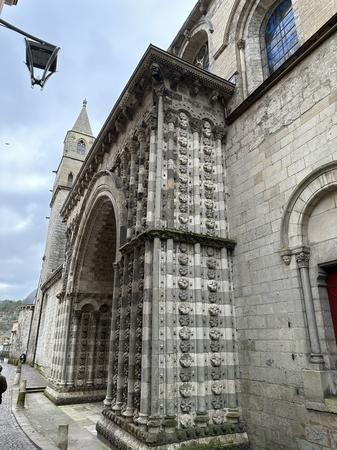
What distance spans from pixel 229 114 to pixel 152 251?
3978 millimetres

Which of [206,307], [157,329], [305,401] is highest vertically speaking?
[206,307]

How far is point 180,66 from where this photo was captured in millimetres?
7055

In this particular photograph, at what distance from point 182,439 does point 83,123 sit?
103 feet

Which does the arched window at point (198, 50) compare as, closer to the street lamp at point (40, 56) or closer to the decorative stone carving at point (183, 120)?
the decorative stone carving at point (183, 120)

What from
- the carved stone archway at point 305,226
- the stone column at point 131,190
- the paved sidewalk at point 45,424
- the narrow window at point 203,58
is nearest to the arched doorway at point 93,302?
the paved sidewalk at point 45,424

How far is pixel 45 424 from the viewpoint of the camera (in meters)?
7.65

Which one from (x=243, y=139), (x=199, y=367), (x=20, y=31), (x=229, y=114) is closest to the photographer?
(x=20, y=31)

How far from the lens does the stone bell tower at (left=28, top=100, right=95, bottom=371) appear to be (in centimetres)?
2395

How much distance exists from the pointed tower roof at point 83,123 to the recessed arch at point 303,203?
28801 millimetres

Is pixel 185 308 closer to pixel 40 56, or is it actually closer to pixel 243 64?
pixel 40 56

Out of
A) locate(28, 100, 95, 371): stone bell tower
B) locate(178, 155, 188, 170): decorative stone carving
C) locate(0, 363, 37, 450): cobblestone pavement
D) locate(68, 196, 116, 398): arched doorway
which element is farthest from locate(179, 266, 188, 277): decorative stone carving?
locate(28, 100, 95, 371): stone bell tower

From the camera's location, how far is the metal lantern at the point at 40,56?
434 cm

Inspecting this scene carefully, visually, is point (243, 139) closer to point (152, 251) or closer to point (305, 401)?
point (152, 251)

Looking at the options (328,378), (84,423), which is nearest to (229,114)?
(328,378)
